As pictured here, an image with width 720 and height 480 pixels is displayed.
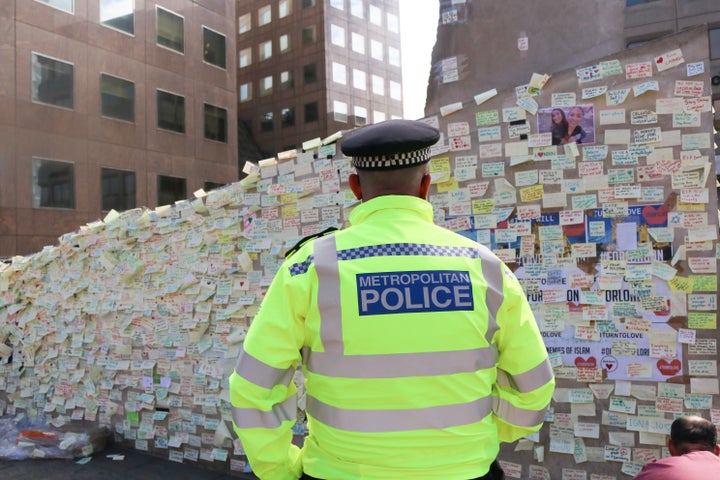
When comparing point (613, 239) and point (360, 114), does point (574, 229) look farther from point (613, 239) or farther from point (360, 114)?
point (360, 114)

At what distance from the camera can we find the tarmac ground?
493 cm

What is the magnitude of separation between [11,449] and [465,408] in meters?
5.56

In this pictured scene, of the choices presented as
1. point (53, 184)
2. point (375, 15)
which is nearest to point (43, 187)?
point (53, 184)

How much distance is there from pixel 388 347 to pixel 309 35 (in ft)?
122

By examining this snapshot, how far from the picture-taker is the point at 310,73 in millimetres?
36031

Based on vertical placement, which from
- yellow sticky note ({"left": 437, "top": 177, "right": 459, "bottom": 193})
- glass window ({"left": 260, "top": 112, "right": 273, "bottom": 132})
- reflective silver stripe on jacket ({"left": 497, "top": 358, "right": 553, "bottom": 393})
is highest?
glass window ({"left": 260, "top": 112, "right": 273, "bottom": 132})

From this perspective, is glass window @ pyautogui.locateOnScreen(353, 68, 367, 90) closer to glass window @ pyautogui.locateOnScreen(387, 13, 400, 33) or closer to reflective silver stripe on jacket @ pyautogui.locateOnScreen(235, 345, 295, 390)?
glass window @ pyautogui.locateOnScreen(387, 13, 400, 33)

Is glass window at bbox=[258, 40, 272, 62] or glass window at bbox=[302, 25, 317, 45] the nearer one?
glass window at bbox=[302, 25, 317, 45]

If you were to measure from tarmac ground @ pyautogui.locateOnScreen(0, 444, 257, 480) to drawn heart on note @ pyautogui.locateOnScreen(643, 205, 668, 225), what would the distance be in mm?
3602

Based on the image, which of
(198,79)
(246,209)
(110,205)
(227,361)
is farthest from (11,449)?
(198,79)

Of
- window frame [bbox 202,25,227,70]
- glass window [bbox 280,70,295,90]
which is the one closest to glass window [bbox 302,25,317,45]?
glass window [bbox 280,70,295,90]

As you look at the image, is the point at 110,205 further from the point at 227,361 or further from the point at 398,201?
the point at 398,201

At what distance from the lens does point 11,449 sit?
563 cm

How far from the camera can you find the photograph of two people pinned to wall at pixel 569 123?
373 cm
